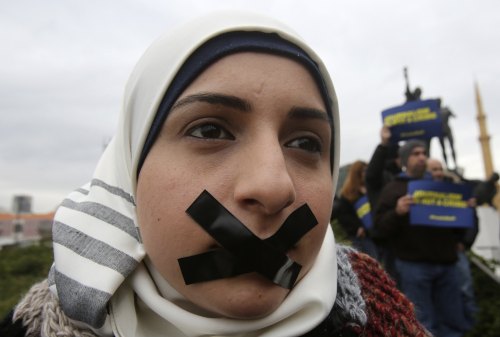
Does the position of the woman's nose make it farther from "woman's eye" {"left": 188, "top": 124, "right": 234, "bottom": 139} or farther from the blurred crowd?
the blurred crowd

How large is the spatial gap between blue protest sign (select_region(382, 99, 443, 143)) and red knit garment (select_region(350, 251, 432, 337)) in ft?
7.85

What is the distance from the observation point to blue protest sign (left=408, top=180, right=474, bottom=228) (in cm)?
307

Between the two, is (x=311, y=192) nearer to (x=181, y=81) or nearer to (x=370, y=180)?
(x=181, y=81)

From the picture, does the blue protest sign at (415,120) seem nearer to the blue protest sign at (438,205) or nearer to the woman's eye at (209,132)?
the blue protest sign at (438,205)

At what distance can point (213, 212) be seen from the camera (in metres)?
0.81

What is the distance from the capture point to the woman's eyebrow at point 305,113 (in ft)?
3.11

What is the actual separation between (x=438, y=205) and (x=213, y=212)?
2.80 meters

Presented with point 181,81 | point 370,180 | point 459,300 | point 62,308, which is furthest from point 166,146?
point 459,300

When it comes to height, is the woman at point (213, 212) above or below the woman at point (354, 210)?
above

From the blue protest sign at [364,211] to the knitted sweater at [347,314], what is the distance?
250 cm

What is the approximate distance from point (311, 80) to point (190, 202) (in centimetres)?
47

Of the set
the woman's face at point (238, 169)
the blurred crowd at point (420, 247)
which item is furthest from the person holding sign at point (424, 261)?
the woman's face at point (238, 169)

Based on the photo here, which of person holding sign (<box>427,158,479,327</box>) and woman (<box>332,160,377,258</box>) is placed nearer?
person holding sign (<box>427,158,479,327</box>)

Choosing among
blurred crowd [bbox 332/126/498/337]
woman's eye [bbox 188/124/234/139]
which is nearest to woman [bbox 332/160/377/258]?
blurred crowd [bbox 332/126/498/337]
